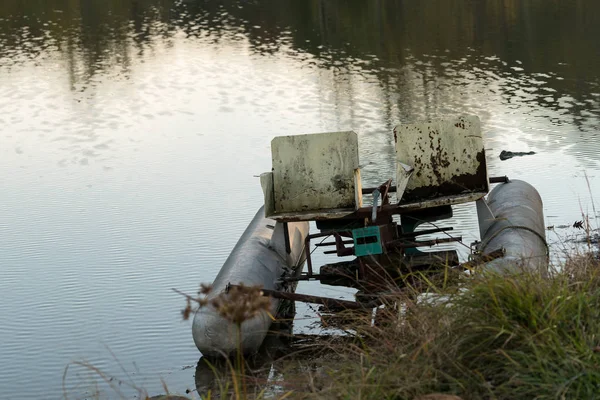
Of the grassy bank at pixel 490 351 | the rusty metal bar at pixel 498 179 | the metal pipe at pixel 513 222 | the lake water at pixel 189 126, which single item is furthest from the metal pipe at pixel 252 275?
the rusty metal bar at pixel 498 179

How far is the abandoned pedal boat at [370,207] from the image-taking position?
32.7 feet

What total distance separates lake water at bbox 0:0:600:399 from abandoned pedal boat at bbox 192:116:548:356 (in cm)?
60

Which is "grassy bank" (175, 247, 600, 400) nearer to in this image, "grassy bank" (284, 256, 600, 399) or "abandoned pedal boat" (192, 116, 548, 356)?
"grassy bank" (284, 256, 600, 399)

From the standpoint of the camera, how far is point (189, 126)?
2084 centimetres

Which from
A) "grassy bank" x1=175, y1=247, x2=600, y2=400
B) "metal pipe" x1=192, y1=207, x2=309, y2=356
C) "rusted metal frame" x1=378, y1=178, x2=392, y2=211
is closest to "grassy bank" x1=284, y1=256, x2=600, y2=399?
"grassy bank" x1=175, y1=247, x2=600, y2=400

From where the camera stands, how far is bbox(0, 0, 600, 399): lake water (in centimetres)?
1081

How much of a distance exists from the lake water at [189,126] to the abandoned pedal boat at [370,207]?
0.60 meters

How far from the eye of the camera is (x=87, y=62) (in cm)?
2920

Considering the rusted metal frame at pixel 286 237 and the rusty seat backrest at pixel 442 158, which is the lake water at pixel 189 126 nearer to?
the rusted metal frame at pixel 286 237

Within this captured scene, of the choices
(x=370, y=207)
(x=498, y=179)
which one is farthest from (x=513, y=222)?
(x=498, y=179)

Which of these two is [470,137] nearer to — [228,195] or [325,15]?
[228,195]

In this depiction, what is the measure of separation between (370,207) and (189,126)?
35.7 feet

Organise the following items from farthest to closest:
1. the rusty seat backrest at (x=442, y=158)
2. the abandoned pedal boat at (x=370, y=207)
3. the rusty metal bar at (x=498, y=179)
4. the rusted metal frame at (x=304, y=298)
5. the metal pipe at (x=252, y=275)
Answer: the rusty metal bar at (x=498, y=179)
the rusty seat backrest at (x=442, y=158)
the abandoned pedal boat at (x=370, y=207)
the rusted metal frame at (x=304, y=298)
the metal pipe at (x=252, y=275)

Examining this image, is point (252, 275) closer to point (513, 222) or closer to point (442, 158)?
point (513, 222)
